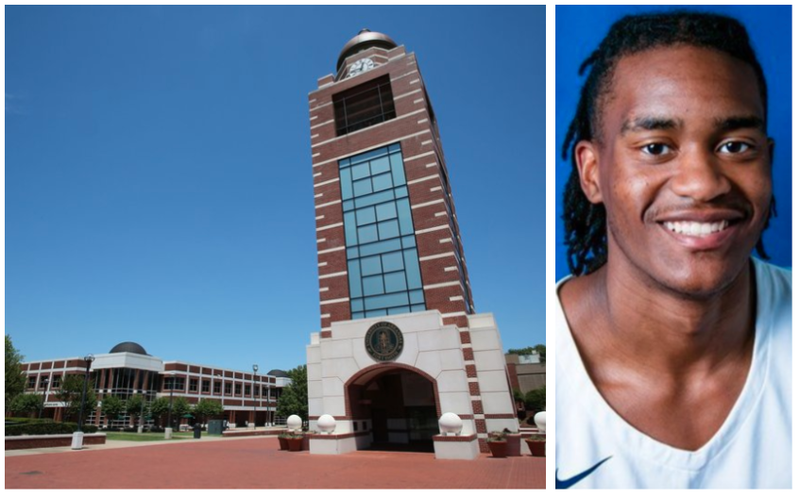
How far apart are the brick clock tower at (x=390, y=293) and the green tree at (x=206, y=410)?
145 ft

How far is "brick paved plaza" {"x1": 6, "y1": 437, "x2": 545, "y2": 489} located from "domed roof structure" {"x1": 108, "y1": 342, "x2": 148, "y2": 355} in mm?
57083

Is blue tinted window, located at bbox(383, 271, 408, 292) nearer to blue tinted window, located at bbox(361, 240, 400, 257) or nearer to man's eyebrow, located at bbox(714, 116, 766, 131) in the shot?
blue tinted window, located at bbox(361, 240, 400, 257)

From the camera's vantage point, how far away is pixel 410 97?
81.9 feet

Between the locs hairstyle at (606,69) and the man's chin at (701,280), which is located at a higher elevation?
the locs hairstyle at (606,69)

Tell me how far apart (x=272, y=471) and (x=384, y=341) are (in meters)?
7.73

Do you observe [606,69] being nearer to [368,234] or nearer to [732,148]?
[732,148]

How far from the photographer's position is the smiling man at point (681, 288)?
4367 millimetres

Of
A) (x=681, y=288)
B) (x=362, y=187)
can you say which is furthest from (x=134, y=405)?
(x=681, y=288)

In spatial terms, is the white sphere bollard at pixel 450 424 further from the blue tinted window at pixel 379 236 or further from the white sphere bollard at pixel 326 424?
the blue tinted window at pixel 379 236

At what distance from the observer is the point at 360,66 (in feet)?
92.9

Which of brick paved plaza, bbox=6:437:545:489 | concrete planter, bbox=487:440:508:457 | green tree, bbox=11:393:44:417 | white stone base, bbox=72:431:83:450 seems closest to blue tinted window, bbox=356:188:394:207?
brick paved plaza, bbox=6:437:545:489

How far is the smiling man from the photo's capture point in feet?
14.3

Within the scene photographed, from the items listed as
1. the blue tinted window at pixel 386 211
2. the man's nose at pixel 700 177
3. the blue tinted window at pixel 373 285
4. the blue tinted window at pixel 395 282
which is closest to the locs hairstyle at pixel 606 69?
the man's nose at pixel 700 177

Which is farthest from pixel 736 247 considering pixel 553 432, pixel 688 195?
pixel 553 432
